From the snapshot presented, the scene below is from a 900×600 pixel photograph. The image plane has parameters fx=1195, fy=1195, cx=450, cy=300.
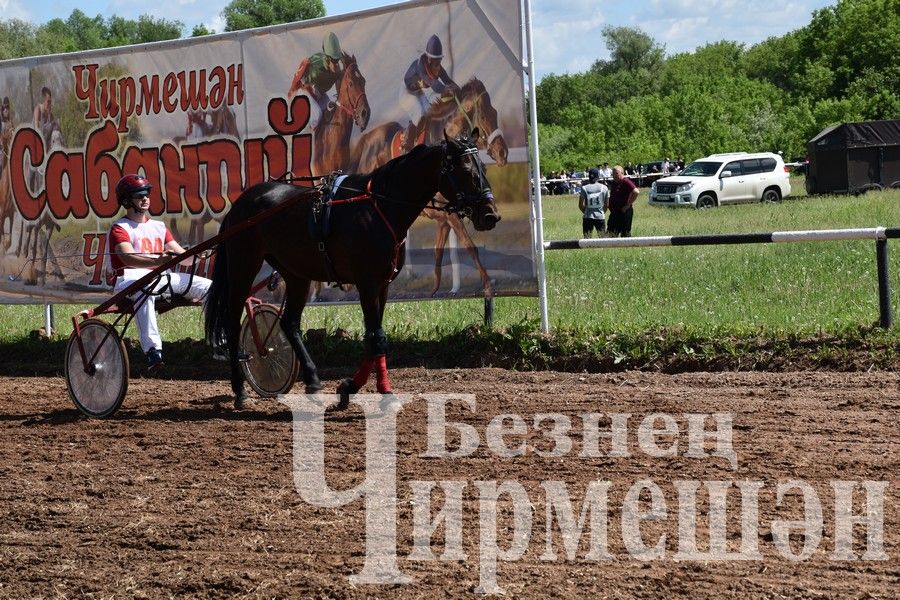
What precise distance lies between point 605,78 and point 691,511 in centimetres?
12335

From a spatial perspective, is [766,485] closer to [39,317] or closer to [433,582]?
[433,582]

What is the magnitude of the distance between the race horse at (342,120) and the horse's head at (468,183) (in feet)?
10.6

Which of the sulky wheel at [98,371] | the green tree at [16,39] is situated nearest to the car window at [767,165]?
the sulky wheel at [98,371]

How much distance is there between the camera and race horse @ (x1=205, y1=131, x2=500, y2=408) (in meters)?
8.98

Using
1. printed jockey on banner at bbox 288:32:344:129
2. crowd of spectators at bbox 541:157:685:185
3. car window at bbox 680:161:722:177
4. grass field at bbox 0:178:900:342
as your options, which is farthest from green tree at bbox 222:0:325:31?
printed jockey on banner at bbox 288:32:344:129

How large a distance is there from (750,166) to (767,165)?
0.61 metres

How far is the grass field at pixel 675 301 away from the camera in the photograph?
1161 cm

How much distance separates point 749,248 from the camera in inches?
757

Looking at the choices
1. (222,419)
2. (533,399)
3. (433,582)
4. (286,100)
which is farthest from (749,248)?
(433,582)

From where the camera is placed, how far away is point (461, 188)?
8.92 m

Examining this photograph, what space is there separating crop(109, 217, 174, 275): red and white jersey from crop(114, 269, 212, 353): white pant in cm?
14

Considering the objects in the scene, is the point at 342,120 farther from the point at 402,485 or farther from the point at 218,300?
the point at 402,485

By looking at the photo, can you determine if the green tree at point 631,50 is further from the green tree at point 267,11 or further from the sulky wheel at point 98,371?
the sulky wheel at point 98,371

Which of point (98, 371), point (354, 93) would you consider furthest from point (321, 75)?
point (98, 371)
